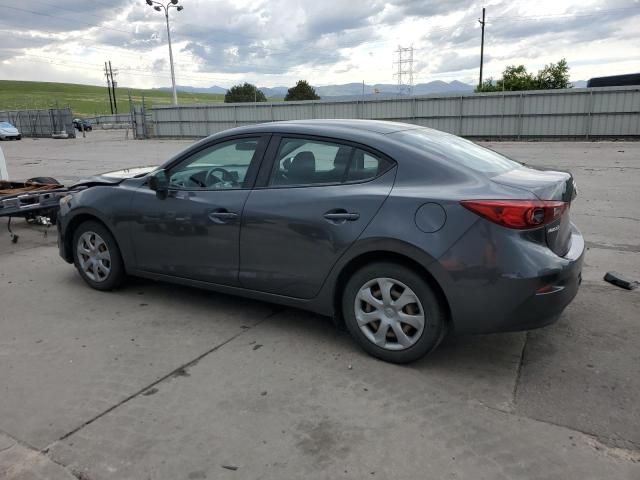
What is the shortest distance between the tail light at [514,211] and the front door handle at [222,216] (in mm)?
1744

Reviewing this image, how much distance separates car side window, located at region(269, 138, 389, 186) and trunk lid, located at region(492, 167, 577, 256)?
840mm

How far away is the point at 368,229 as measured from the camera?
3.46 metres

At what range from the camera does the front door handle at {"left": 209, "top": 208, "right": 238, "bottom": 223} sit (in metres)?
4.06

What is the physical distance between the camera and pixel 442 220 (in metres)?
3.26

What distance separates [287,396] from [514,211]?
1.70 m

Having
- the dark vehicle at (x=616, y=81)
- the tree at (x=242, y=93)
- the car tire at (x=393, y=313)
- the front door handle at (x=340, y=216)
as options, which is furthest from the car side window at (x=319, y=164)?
the tree at (x=242, y=93)

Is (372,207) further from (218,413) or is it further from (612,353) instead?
(612,353)

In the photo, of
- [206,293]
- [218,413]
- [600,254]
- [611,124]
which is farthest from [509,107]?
[218,413]

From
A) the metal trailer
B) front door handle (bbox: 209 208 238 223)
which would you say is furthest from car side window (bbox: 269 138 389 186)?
the metal trailer

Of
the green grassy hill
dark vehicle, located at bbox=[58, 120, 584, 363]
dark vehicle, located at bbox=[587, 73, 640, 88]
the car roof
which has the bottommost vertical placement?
dark vehicle, located at bbox=[58, 120, 584, 363]

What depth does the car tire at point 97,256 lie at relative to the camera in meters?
4.91

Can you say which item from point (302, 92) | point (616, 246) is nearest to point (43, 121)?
point (302, 92)

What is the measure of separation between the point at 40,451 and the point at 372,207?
2.28 m

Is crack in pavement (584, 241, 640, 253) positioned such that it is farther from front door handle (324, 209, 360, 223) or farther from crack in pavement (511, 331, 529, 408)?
front door handle (324, 209, 360, 223)
